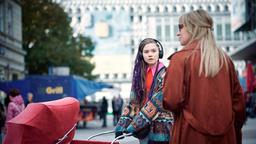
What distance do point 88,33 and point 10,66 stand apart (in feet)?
264

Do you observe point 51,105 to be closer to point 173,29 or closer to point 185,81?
point 185,81

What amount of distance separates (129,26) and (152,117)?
358 feet

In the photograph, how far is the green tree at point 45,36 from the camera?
146 feet

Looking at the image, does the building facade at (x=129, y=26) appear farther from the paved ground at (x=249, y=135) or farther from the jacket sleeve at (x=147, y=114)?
the jacket sleeve at (x=147, y=114)

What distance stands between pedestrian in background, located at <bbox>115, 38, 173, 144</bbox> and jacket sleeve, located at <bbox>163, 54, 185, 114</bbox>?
861 millimetres

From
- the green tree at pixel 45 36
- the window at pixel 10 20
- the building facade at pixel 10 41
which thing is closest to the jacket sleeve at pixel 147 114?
the building facade at pixel 10 41

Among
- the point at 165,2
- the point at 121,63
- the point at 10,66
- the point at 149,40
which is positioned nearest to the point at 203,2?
the point at 165,2

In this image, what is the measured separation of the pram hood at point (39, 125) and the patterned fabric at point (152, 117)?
23.2 inches

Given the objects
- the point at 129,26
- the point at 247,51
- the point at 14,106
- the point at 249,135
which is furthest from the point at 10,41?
the point at 129,26

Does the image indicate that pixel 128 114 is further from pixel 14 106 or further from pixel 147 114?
pixel 14 106

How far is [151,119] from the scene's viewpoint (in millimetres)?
4867

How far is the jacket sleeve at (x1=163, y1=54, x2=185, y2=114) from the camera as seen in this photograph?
3.92 meters

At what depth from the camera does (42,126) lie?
203 inches

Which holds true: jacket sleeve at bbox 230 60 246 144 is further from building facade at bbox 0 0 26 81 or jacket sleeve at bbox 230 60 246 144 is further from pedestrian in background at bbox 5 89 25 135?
building facade at bbox 0 0 26 81
